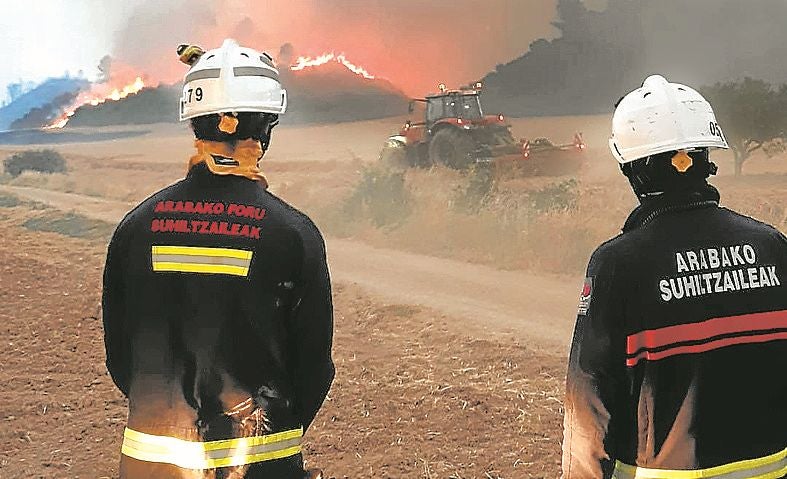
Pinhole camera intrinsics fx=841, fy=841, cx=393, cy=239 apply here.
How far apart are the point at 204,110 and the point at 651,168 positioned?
3.46 feet

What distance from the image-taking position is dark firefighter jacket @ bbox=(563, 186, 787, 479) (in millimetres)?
1724

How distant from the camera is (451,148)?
5.86 m

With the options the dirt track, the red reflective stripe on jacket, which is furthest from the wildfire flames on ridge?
the red reflective stripe on jacket

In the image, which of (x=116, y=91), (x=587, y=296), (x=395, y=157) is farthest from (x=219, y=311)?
(x=116, y=91)

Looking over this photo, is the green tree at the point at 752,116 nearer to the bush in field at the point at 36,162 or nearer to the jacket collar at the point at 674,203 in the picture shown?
the jacket collar at the point at 674,203

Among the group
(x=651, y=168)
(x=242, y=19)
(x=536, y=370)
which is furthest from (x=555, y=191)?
(x=651, y=168)

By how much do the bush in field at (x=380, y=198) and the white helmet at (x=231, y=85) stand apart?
3425mm

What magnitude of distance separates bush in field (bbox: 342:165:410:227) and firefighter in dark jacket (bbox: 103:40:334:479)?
3647mm

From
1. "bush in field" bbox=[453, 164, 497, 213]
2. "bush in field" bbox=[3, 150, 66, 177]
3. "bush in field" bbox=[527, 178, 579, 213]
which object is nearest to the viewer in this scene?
"bush in field" bbox=[527, 178, 579, 213]

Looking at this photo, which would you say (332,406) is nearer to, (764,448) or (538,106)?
(538,106)

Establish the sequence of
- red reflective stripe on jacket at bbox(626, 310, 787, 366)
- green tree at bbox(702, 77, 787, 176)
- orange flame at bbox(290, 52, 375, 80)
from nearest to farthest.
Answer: red reflective stripe on jacket at bbox(626, 310, 787, 366)
green tree at bbox(702, 77, 787, 176)
orange flame at bbox(290, 52, 375, 80)

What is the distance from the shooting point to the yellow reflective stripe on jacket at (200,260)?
184cm

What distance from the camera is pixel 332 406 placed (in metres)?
4.62

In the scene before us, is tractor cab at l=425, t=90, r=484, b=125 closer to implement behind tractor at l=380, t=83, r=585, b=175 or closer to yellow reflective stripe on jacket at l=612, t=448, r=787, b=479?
implement behind tractor at l=380, t=83, r=585, b=175
